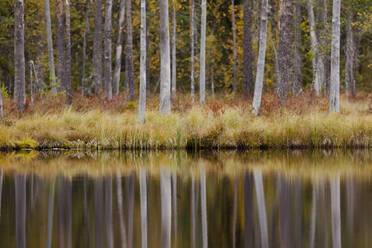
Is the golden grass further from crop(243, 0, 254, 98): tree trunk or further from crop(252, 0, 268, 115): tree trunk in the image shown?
crop(243, 0, 254, 98): tree trunk

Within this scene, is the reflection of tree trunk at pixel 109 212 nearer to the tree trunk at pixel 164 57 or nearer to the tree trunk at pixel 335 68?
the tree trunk at pixel 164 57

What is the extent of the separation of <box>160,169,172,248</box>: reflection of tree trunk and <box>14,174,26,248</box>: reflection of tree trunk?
1.70 metres

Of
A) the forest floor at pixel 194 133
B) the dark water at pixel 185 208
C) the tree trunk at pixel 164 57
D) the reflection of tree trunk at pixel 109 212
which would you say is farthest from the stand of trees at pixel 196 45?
the reflection of tree trunk at pixel 109 212

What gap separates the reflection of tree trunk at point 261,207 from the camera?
21.4 ft

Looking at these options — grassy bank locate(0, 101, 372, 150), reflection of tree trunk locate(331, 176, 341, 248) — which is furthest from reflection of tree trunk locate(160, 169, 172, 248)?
grassy bank locate(0, 101, 372, 150)

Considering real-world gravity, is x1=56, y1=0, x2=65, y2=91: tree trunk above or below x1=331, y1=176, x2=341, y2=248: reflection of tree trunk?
above

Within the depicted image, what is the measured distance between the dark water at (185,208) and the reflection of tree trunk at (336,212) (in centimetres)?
1

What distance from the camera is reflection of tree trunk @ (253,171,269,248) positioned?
21.4ft

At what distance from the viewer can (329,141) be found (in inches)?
645

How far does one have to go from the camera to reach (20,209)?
8344 millimetres

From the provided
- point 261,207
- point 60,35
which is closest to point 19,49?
point 60,35

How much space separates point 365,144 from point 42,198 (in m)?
10.9

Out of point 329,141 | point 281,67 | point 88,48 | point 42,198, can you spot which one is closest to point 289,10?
point 281,67

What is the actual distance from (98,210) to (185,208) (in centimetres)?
136
